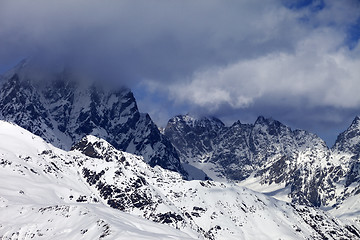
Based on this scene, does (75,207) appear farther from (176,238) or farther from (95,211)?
(176,238)

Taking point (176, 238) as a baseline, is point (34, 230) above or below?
below

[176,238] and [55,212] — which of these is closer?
[176,238]

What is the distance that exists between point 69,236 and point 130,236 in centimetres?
2608

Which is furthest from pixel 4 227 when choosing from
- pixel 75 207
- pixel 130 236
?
pixel 130 236

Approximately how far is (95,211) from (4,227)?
32318mm

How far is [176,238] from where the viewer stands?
169 metres

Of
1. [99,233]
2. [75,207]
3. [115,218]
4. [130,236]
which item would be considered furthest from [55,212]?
[130,236]

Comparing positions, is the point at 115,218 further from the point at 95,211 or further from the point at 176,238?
the point at 176,238

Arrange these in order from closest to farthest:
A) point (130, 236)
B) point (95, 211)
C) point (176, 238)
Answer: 1. point (130, 236)
2. point (176, 238)
3. point (95, 211)

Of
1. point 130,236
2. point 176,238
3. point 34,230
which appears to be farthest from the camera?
point 34,230

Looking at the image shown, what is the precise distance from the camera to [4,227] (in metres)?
190

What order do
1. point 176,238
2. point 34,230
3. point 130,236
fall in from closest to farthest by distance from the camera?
1. point 130,236
2. point 176,238
3. point 34,230

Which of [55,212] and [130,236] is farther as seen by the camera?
[55,212]

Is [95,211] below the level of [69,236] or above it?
above
